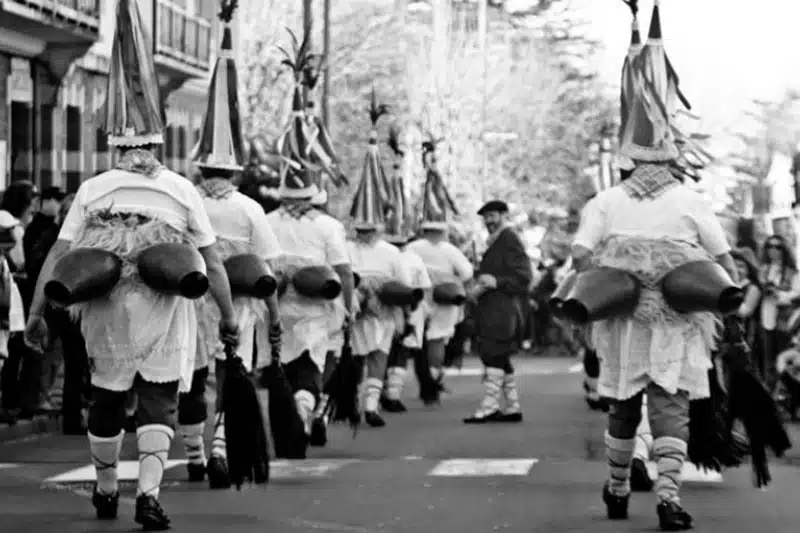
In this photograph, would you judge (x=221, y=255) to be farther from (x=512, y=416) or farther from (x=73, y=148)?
(x=73, y=148)

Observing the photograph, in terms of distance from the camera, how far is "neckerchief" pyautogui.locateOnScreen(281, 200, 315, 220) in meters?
17.6

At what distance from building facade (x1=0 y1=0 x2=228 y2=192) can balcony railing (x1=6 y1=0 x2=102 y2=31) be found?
12 millimetres

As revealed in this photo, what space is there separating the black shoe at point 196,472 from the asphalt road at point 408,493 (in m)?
0.09

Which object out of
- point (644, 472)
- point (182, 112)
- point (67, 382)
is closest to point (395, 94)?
point (182, 112)

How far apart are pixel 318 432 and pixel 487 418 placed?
3.79 m

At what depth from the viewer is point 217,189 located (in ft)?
48.8

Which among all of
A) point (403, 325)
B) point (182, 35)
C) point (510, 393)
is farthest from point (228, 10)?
point (182, 35)

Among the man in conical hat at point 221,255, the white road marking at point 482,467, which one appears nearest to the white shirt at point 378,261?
the white road marking at point 482,467

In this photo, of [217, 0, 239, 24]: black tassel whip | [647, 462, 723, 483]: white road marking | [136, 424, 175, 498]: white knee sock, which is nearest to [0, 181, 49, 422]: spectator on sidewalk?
[217, 0, 239, 24]: black tassel whip

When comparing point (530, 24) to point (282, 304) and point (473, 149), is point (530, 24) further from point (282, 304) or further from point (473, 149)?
point (282, 304)

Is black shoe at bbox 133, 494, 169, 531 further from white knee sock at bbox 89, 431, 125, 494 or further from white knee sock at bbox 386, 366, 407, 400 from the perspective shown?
white knee sock at bbox 386, 366, 407, 400

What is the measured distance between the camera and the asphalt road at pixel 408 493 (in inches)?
496

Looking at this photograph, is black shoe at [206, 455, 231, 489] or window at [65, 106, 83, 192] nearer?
black shoe at [206, 455, 231, 489]

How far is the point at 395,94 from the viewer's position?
214ft
